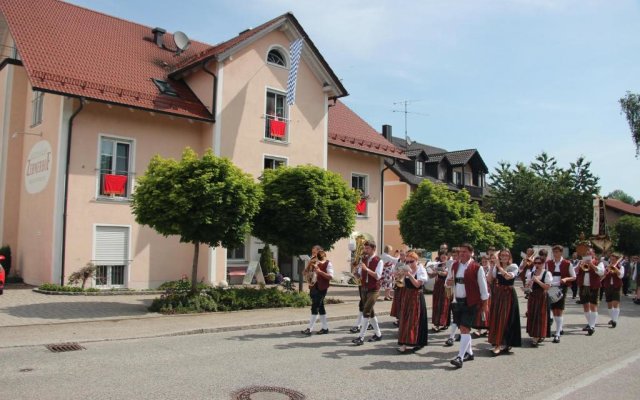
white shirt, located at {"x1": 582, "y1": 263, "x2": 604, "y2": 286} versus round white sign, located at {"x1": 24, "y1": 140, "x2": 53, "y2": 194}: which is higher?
round white sign, located at {"x1": 24, "y1": 140, "x2": 53, "y2": 194}

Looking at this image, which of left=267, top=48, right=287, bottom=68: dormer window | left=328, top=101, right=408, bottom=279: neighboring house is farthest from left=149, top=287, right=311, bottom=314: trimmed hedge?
left=267, top=48, right=287, bottom=68: dormer window

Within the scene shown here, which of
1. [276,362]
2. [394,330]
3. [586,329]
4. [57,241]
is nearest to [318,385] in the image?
[276,362]

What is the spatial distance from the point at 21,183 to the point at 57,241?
4.99 meters

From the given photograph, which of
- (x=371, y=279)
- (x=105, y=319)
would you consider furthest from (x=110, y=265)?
(x=371, y=279)

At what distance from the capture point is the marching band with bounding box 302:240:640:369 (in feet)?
29.6

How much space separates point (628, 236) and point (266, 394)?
2037 inches

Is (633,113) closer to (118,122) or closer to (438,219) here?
(438,219)

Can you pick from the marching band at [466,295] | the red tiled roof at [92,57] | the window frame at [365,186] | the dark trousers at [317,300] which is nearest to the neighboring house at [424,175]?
the window frame at [365,186]

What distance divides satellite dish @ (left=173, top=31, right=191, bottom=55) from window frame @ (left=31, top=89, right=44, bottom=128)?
6310 millimetres

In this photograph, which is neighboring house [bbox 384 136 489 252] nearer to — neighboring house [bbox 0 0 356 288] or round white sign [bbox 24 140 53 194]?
neighboring house [bbox 0 0 356 288]

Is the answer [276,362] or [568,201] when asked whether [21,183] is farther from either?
[568,201]

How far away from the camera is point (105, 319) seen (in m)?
12.3

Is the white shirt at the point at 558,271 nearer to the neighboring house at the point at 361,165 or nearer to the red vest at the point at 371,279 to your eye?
the red vest at the point at 371,279

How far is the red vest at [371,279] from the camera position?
10.4 meters
